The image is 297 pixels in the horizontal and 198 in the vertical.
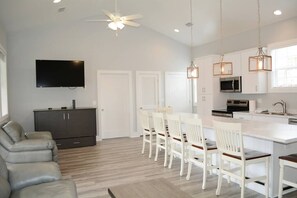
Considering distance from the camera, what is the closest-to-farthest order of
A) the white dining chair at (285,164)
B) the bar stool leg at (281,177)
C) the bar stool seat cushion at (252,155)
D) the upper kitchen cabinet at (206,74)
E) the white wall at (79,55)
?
the white dining chair at (285,164) < the bar stool leg at (281,177) < the bar stool seat cushion at (252,155) < the white wall at (79,55) < the upper kitchen cabinet at (206,74)

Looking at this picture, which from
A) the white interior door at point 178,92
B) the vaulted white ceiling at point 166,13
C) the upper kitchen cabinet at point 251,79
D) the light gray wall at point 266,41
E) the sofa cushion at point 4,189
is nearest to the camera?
the sofa cushion at point 4,189

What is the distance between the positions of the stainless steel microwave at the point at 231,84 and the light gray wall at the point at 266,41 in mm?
438

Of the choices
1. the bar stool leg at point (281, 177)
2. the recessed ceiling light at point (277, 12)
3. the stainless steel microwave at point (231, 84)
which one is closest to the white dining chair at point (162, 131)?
the bar stool leg at point (281, 177)

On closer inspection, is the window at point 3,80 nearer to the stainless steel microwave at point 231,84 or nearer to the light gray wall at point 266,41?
the stainless steel microwave at point 231,84

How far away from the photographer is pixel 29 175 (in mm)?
2881

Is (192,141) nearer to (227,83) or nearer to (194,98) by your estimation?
(227,83)

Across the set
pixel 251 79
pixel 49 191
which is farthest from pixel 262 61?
pixel 49 191

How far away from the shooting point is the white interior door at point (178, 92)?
877 cm

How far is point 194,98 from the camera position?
9195 mm

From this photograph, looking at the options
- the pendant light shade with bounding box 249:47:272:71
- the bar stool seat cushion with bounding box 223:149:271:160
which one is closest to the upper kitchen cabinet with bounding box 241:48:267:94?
the pendant light shade with bounding box 249:47:272:71

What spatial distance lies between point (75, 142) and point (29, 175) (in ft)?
13.3

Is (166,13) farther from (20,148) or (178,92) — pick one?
(20,148)

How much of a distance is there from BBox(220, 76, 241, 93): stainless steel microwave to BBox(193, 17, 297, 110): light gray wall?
1.44 feet

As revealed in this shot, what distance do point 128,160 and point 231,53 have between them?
409 centimetres
